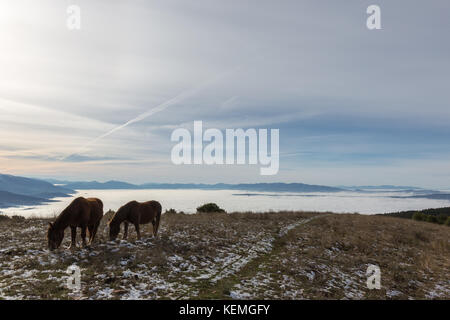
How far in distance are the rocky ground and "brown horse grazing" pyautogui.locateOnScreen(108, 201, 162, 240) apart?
768 mm

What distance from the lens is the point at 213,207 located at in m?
42.5

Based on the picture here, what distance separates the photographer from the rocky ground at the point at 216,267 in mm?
9742

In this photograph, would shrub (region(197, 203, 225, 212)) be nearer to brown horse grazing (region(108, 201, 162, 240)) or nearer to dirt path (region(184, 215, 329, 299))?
dirt path (region(184, 215, 329, 299))

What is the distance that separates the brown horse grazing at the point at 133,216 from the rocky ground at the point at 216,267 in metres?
0.77

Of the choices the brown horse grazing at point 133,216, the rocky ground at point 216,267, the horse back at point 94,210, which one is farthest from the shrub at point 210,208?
the horse back at point 94,210

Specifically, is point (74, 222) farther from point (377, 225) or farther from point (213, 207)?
point (377, 225)

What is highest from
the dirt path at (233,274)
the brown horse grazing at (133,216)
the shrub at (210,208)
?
the brown horse grazing at (133,216)

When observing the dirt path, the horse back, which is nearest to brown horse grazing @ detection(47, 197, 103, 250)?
the horse back

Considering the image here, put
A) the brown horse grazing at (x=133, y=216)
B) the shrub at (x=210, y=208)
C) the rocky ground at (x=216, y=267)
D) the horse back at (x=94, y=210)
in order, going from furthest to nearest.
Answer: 1. the shrub at (x=210, y=208)
2. the brown horse grazing at (x=133, y=216)
3. the horse back at (x=94, y=210)
4. the rocky ground at (x=216, y=267)

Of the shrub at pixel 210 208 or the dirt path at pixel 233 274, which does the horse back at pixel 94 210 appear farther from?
the shrub at pixel 210 208
